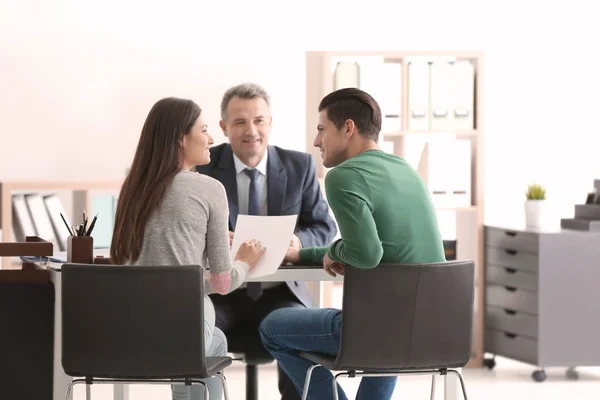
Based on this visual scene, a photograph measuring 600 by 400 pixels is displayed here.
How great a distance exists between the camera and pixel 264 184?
4.16 meters

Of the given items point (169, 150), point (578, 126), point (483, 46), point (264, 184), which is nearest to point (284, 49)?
point (483, 46)

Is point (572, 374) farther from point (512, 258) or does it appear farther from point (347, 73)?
point (347, 73)

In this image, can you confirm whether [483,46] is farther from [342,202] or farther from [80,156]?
[342,202]

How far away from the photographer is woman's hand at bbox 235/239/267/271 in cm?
311

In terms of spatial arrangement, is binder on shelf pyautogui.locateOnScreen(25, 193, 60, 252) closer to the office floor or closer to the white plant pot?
the office floor

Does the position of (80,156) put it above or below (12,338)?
above

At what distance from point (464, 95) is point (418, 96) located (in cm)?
26

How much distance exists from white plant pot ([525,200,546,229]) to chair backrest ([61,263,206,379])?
10.5 ft

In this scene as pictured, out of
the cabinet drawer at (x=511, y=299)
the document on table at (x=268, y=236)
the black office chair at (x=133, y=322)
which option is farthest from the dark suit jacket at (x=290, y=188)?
the cabinet drawer at (x=511, y=299)

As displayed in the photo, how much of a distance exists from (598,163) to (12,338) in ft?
15.8

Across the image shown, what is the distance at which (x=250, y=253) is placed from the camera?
3117 mm

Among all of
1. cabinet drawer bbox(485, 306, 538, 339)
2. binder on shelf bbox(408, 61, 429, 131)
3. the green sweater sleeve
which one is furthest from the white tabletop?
binder on shelf bbox(408, 61, 429, 131)

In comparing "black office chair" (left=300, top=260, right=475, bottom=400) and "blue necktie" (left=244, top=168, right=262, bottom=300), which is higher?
"blue necktie" (left=244, top=168, right=262, bottom=300)

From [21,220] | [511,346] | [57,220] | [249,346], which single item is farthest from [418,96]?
[249,346]
